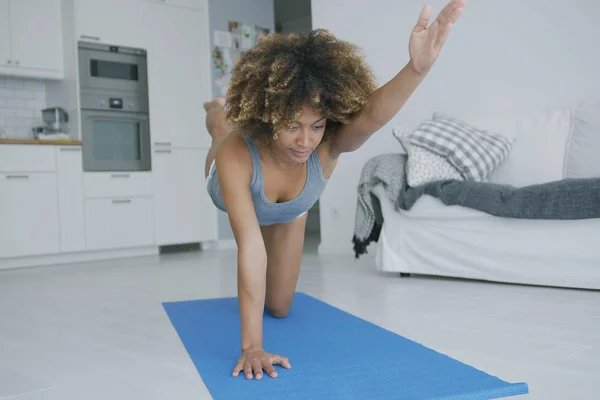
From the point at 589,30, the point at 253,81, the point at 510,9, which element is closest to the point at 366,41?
the point at 510,9

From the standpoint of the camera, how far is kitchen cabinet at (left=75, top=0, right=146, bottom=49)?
4.75 metres

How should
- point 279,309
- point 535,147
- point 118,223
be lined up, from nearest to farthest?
1. point 279,309
2. point 535,147
3. point 118,223

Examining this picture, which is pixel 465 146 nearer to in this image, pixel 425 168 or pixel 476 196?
pixel 425 168

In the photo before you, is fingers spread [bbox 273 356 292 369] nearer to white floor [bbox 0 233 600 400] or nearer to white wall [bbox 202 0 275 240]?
white floor [bbox 0 233 600 400]

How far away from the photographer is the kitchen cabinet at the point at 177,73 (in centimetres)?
517

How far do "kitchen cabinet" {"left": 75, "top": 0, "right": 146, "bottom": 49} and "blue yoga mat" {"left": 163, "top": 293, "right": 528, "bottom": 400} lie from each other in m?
3.29

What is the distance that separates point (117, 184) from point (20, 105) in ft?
3.54

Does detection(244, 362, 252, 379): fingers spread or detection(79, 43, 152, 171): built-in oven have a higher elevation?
detection(79, 43, 152, 171): built-in oven

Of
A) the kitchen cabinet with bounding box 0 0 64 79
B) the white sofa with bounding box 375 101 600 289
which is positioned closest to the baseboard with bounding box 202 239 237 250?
the kitchen cabinet with bounding box 0 0 64 79

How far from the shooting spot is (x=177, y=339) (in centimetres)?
211

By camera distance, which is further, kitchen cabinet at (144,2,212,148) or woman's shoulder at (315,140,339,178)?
kitchen cabinet at (144,2,212,148)

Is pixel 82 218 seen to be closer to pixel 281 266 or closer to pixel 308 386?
pixel 281 266

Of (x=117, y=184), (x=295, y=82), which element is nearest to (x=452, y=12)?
(x=295, y=82)

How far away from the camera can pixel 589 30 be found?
3523mm
